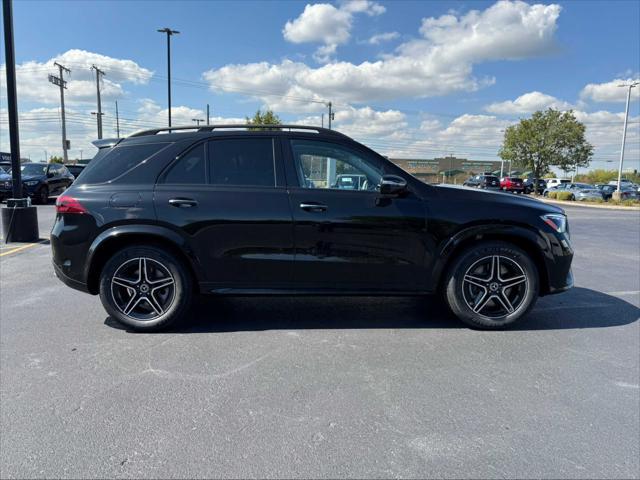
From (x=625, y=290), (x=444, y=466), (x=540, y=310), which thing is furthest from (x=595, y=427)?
(x=625, y=290)

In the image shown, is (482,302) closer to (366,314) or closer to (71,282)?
(366,314)

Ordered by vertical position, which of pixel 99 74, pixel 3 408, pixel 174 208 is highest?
pixel 99 74

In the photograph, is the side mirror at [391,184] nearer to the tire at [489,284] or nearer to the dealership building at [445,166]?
the tire at [489,284]

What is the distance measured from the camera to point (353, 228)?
396 cm

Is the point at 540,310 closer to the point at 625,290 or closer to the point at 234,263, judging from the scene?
the point at 625,290

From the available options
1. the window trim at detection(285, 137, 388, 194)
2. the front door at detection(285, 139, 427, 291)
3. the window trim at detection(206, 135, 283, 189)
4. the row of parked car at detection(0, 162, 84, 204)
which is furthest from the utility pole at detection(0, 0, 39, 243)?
the row of parked car at detection(0, 162, 84, 204)

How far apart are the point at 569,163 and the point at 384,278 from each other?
156 feet

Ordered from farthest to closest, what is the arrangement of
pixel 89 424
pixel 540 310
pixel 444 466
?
pixel 540 310 < pixel 89 424 < pixel 444 466

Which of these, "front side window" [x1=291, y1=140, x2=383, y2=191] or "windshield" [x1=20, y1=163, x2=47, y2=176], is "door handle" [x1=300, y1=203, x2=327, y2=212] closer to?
"front side window" [x1=291, y1=140, x2=383, y2=191]

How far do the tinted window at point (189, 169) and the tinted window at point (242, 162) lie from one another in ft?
0.29

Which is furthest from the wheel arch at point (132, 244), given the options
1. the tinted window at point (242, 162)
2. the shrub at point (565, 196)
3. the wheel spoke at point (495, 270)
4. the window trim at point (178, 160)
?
the shrub at point (565, 196)

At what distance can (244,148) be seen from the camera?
4117 mm

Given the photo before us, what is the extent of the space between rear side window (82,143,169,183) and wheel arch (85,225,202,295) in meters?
0.54

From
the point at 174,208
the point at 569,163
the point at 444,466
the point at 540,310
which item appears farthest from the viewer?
the point at 569,163
